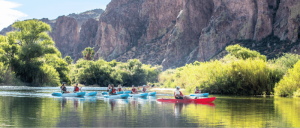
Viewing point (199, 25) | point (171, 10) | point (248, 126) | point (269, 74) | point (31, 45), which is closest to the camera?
point (248, 126)

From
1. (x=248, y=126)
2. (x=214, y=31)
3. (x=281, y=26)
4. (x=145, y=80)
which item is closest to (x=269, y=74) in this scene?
(x=248, y=126)

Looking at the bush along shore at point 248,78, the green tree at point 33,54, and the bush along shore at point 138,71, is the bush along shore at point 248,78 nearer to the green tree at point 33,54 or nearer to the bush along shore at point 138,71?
the bush along shore at point 138,71

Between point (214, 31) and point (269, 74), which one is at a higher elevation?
point (214, 31)

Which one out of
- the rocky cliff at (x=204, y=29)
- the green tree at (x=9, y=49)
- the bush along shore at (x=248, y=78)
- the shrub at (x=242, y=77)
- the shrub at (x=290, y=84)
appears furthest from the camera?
the rocky cliff at (x=204, y=29)

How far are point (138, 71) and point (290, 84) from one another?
6773 centimetres

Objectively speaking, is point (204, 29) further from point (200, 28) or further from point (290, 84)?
point (290, 84)

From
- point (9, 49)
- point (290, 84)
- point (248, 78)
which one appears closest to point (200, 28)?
point (9, 49)

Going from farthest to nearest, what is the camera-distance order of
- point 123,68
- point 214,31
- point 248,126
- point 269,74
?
point 214,31
point 123,68
point 269,74
point 248,126

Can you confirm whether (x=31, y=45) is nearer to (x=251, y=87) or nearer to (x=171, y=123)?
(x=251, y=87)

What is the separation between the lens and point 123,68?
10050cm

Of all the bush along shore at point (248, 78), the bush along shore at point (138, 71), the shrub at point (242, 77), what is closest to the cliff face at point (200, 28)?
the bush along shore at point (138, 71)

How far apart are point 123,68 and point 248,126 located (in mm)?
87112

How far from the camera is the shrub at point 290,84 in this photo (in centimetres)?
3481

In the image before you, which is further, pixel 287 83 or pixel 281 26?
pixel 281 26
